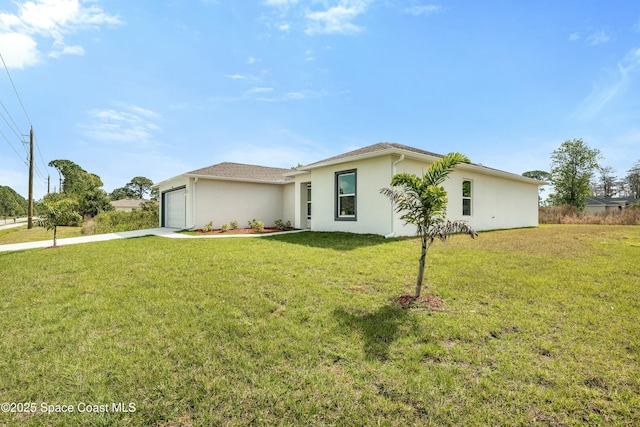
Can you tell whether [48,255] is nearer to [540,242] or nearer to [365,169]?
[365,169]

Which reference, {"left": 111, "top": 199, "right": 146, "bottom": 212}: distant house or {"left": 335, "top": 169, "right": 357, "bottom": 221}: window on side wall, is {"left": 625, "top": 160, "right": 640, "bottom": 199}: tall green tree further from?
{"left": 111, "top": 199, "right": 146, "bottom": 212}: distant house

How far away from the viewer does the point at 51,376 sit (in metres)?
2.67

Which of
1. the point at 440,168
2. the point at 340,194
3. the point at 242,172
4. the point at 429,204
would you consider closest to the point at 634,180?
the point at 340,194

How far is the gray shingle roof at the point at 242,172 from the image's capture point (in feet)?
50.1

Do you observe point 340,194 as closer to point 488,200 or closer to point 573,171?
point 488,200

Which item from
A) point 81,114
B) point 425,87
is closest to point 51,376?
point 425,87

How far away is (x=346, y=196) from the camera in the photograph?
37.6ft

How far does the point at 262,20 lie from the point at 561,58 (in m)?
10.4

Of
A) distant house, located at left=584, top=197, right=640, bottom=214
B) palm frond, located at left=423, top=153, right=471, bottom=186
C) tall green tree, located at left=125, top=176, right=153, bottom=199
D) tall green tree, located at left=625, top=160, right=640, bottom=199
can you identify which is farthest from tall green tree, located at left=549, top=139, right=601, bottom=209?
tall green tree, located at left=125, top=176, right=153, bottom=199

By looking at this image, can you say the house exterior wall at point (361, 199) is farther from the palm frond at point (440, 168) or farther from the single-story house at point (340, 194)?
the palm frond at point (440, 168)

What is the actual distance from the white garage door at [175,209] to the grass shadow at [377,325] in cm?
1444

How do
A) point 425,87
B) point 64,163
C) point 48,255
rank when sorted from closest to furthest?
point 48,255 < point 425,87 < point 64,163

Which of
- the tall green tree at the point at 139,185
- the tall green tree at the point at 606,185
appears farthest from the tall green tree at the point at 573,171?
the tall green tree at the point at 139,185

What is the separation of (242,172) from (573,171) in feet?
96.9
